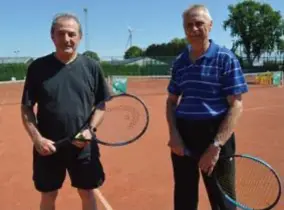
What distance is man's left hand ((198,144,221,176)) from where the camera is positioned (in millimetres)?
3125

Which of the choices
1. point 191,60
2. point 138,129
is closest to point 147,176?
point 138,129

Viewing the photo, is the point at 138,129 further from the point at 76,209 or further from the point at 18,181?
the point at 18,181

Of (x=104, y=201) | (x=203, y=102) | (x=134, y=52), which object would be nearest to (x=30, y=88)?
(x=203, y=102)

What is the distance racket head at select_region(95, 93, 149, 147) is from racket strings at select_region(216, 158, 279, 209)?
86 centimetres

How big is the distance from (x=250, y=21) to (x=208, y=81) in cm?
7130

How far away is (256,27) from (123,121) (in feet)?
231

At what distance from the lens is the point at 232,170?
325 cm

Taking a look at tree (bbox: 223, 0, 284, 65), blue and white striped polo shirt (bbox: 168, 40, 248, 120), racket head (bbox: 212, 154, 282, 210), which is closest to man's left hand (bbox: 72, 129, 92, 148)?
blue and white striped polo shirt (bbox: 168, 40, 248, 120)

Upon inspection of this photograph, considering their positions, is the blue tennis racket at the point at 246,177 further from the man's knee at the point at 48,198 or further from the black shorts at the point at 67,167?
the man's knee at the point at 48,198

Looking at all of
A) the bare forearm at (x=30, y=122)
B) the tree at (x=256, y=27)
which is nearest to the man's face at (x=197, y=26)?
the bare forearm at (x=30, y=122)

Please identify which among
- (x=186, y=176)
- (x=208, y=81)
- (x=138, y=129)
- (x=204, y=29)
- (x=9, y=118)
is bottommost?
(x=9, y=118)

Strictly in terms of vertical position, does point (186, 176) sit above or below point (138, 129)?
below

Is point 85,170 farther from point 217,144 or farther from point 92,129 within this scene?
point 217,144

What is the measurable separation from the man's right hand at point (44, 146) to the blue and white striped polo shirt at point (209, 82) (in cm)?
99
